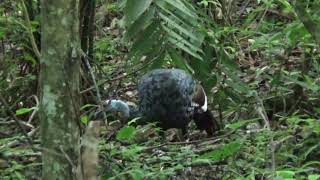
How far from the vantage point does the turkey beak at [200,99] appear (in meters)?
5.16

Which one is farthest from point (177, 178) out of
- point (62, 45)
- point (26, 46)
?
point (26, 46)

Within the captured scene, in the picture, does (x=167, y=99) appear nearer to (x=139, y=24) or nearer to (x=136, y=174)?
(x=139, y=24)

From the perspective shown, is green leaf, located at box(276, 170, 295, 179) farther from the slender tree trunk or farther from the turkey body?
the turkey body

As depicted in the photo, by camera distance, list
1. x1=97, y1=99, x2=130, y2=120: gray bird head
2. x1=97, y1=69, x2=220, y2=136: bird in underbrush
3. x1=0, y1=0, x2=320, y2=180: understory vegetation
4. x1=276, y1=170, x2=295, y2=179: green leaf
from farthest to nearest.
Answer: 1. x1=97, y1=69, x2=220, y2=136: bird in underbrush
2. x1=97, y1=99, x2=130, y2=120: gray bird head
3. x1=0, y1=0, x2=320, y2=180: understory vegetation
4. x1=276, y1=170, x2=295, y2=179: green leaf

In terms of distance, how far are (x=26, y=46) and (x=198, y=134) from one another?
147 cm

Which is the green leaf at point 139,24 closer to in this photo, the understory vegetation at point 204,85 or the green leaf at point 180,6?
the understory vegetation at point 204,85

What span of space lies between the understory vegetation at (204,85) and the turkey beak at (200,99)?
102 mm

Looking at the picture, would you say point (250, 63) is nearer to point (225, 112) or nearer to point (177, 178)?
point (225, 112)

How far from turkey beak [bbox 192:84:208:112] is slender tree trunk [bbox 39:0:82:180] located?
2.39 meters

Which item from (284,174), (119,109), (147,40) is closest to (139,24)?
(147,40)

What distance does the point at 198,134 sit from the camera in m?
5.32

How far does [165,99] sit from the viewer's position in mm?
4988

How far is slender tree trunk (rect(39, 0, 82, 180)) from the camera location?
2.75 meters

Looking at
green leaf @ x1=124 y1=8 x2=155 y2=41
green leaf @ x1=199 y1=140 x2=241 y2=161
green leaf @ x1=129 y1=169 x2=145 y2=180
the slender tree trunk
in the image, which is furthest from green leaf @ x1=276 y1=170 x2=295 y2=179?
green leaf @ x1=124 y1=8 x2=155 y2=41
